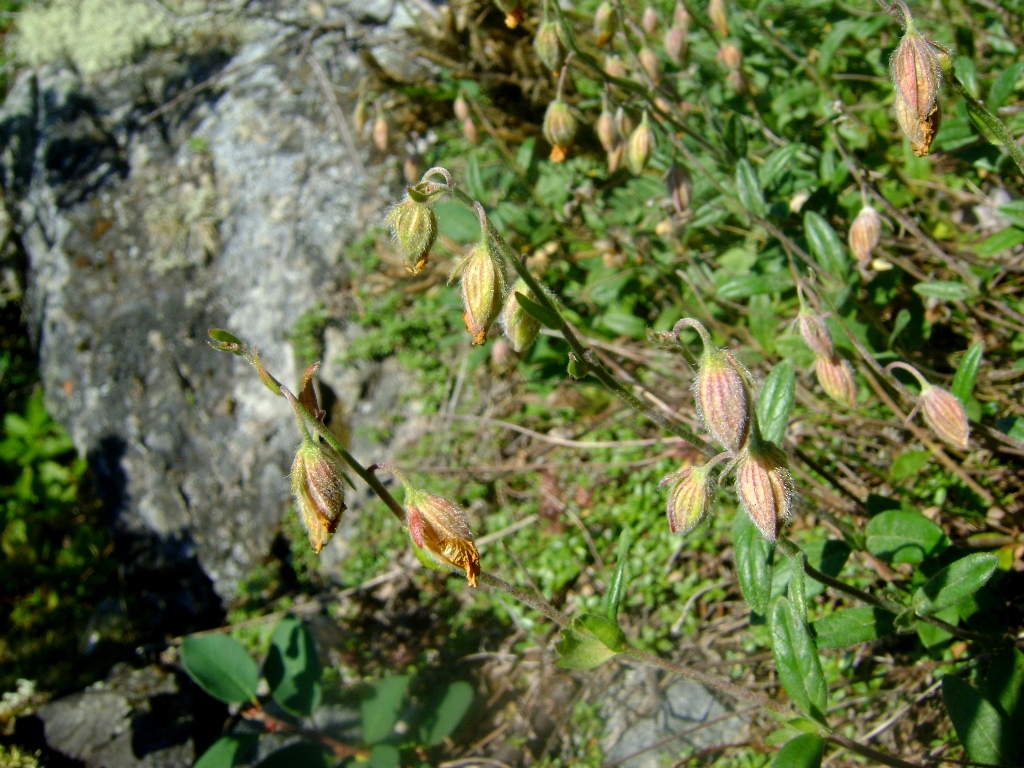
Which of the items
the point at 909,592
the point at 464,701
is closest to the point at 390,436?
the point at 464,701

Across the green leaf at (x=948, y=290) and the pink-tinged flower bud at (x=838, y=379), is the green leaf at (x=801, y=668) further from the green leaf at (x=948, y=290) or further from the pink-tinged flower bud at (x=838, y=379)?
the green leaf at (x=948, y=290)

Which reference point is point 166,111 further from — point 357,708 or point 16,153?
point 357,708

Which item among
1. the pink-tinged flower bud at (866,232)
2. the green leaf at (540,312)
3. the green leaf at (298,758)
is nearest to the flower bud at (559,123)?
the pink-tinged flower bud at (866,232)

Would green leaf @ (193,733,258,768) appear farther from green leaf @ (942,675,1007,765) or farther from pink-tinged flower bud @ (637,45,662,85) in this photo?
pink-tinged flower bud @ (637,45,662,85)

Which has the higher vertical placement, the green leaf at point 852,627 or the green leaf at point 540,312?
the green leaf at point 540,312

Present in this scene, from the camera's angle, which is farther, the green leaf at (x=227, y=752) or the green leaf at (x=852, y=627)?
the green leaf at (x=227, y=752)
